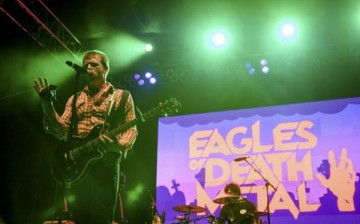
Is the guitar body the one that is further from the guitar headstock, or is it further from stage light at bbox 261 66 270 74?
stage light at bbox 261 66 270 74

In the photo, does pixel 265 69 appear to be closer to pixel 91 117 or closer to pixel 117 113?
pixel 117 113

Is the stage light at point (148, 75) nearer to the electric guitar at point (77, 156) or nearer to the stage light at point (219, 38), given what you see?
the stage light at point (219, 38)

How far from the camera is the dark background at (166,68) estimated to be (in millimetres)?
7469

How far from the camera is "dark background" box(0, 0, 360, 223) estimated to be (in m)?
7.47

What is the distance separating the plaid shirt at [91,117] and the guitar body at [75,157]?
0.08 meters

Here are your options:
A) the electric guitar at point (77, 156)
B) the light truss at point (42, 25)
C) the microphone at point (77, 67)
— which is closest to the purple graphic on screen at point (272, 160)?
the light truss at point (42, 25)

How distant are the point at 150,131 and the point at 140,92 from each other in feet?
2.96

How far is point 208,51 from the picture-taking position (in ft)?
27.2

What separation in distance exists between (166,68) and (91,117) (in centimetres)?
558

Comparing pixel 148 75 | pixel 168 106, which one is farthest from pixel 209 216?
pixel 148 75

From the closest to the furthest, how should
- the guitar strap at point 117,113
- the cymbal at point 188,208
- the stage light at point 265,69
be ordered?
the guitar strap at point 117,113 → the cymbal at point 188,208 → the stage light at point 265,69

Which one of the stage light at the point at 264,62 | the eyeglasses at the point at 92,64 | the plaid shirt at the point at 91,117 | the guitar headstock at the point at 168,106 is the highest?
the stage light at the point at 264,62

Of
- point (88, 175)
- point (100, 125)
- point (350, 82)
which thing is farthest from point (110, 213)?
point (350, 82)

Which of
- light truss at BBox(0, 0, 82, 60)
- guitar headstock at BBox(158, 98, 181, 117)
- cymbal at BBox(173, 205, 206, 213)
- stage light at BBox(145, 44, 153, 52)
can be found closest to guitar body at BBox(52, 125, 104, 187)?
guitar headstock at BBox(158, 98, 181, 117)
